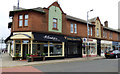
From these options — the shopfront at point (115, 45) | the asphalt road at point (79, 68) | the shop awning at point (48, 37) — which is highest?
the shop awning at point (48, 37)

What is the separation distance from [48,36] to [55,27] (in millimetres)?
2284

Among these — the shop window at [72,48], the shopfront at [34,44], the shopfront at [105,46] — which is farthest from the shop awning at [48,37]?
the shopfront at [105,46]

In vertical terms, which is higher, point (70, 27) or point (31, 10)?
point (31, 10)

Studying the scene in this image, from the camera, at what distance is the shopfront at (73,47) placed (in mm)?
17983

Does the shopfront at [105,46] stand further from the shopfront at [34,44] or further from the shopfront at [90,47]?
the shopfront at [34,44]

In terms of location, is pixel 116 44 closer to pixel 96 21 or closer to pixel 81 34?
pixel 96 21

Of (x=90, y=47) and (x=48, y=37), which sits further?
(x=90, y=47)

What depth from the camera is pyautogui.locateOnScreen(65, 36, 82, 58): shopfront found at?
1798cm

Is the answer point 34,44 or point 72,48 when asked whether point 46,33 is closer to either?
point 34,44

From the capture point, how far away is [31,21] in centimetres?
1425

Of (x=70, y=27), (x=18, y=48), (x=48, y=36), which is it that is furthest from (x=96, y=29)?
(x=18, y=48)

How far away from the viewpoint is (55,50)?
54.3ft

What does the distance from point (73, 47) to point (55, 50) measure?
4458mm

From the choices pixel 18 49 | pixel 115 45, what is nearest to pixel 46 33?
pixel 18 49
